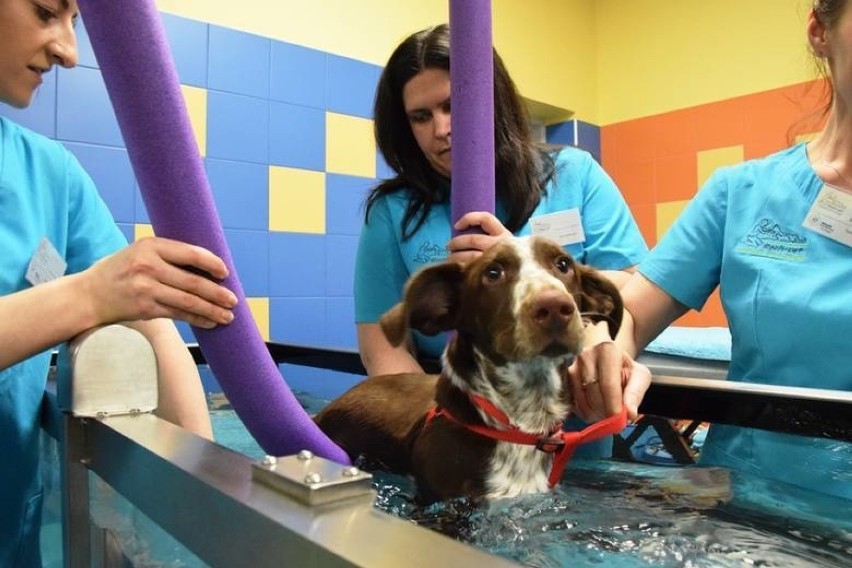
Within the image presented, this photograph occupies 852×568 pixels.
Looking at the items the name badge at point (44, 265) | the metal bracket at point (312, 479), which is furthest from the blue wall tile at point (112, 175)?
the metal bracket at point (312, 479)

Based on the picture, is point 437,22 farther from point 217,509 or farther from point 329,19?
point 217,509

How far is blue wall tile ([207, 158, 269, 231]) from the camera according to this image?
2.81 m

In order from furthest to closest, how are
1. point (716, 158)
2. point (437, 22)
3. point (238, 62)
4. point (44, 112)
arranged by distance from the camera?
point (716, 158) → point (437, 22) → point (238, 62) → point (44, 112)

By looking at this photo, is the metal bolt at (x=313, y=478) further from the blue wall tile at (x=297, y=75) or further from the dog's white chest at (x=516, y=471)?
the blue wall tile at (x=297, y=75)

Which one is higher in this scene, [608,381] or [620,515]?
[608,381]

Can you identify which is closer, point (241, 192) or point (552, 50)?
point (241, 192)

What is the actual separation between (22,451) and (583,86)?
4.24 meters

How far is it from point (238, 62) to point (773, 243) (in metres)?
2.27

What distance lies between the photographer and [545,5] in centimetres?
438

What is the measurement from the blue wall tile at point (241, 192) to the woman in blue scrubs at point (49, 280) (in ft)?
5.21

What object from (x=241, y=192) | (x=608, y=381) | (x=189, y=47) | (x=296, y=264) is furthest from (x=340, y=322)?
(x=608, y=381)

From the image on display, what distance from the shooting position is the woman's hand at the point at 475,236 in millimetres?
1106

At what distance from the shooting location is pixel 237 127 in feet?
9.39

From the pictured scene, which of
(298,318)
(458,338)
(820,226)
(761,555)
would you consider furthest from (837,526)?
(298,318)
